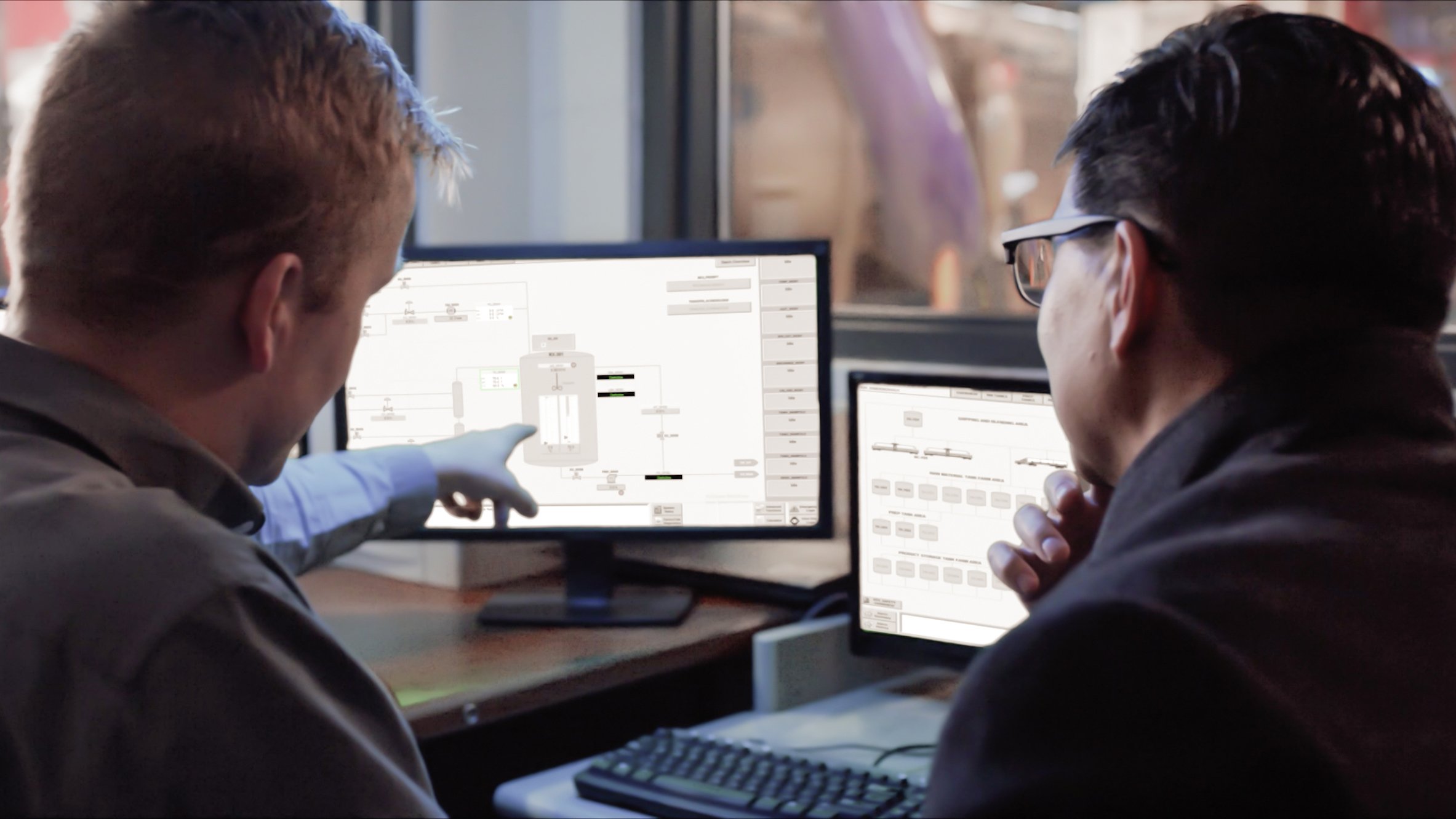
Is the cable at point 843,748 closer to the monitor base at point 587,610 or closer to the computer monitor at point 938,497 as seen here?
Answer: the computer monitor at point 938,497

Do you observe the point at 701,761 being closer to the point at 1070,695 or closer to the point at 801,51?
the point at 1070,695

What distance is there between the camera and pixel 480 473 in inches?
65.4

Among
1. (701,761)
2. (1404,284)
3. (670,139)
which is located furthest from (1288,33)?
(670,139)

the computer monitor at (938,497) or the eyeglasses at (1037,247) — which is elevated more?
the eyeglasses at (1037,247)

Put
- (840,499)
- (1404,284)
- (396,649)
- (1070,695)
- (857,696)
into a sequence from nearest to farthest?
(1070,695), (1404,284), (396,649), (857,696), (840,499)

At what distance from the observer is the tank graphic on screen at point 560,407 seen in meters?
1.71

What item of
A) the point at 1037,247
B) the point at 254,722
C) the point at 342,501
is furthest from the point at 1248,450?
the point at 342,501

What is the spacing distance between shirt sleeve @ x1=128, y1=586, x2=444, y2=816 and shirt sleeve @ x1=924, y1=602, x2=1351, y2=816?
34 cm

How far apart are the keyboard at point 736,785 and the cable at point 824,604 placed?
34 cm

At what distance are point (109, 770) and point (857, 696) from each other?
1142 mm

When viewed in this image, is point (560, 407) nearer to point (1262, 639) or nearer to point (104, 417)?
point (104, 417)

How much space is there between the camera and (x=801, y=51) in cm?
232

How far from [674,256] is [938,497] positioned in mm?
447

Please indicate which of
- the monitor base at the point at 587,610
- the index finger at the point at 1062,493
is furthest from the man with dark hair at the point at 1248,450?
the monitor base at the point at 587,610
